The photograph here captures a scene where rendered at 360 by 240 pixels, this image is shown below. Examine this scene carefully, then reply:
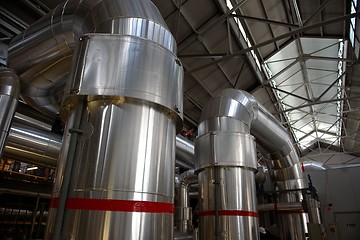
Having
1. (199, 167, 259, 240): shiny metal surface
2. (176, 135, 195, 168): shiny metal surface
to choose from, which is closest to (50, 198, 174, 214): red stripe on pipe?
(199, 167, 259, 240): shiny metal surface

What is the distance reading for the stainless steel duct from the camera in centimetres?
113

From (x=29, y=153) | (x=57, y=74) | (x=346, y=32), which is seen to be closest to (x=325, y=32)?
(x=346, y=32)

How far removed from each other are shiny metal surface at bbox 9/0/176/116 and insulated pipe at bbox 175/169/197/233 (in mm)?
3340

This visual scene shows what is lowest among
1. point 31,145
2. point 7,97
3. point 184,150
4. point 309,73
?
point 31,145

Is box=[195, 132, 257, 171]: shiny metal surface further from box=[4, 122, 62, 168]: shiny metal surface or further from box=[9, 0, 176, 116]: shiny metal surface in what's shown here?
box=[4, 122, 62, 168]: shiny metal surface

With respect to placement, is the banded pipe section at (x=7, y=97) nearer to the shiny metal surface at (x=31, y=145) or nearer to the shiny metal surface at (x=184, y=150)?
the shiny metal surface at (x=31, y=145)

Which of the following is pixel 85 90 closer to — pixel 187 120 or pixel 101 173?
pixel 101 173

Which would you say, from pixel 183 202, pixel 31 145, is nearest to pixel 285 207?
pixel 183 202

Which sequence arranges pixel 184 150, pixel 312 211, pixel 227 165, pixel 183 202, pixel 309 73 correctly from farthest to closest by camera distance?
1. pixel 309 73
2. pixel 183 202
3. pixel 184 150
4. pixel 312 211
5. pixel 227 165

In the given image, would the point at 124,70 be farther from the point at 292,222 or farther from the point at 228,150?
the point at 292,222

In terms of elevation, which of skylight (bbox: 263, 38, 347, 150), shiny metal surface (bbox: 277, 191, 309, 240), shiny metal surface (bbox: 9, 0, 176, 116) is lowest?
shiny metal surface (bbox: 277, 191, 309, 240)

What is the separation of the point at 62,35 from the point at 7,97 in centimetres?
82

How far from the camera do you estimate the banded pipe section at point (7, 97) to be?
6.90ft

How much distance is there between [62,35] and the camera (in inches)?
73.1
